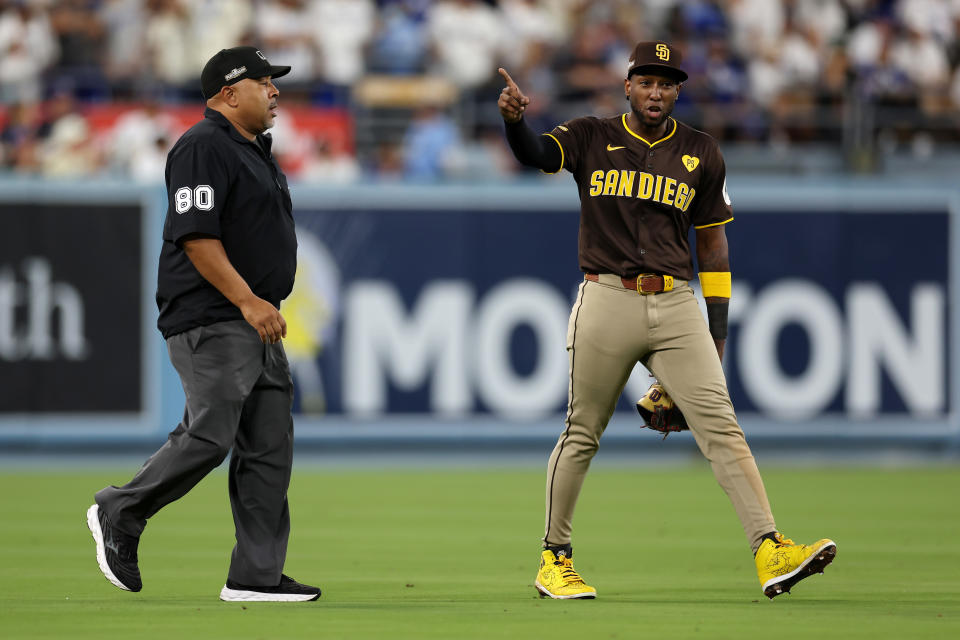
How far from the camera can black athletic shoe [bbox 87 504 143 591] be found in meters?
6.44

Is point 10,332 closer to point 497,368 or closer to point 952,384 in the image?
point 497,368

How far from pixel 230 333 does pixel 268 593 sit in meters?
1.13

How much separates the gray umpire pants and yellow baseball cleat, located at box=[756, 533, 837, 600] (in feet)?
6.78

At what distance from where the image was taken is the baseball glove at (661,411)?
7.05 metres

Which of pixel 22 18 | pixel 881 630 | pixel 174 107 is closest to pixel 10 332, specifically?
pixel 174 107

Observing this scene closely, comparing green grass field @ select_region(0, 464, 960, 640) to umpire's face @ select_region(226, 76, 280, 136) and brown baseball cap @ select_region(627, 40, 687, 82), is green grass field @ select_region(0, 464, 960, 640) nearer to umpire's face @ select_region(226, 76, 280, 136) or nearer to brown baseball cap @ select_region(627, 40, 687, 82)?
umpire's face @ select_region(226, 76, 280, 136)

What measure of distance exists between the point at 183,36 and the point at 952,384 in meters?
9.17

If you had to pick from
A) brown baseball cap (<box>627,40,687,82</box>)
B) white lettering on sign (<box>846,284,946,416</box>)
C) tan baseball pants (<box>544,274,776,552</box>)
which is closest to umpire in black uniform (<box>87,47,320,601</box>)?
tan baseball pants (<box>544,274,776,552</box>)

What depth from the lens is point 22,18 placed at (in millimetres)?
17000

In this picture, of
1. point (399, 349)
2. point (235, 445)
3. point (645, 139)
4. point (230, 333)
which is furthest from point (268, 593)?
point (399, 349)

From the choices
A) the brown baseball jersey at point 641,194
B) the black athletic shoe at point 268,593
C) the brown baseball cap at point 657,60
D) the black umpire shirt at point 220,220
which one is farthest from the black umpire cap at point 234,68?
the black athletic shoe at point 268,593

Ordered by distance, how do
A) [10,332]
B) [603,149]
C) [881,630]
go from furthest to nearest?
1. [10,332]
2. [603,149]
3. [881,630]

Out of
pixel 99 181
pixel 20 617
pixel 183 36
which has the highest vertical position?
pixel 183 36

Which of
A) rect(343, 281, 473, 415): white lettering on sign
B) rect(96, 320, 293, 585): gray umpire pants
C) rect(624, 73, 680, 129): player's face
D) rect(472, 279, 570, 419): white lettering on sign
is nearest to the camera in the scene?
rect(96, 320, 293, 585): gray umpire pants
